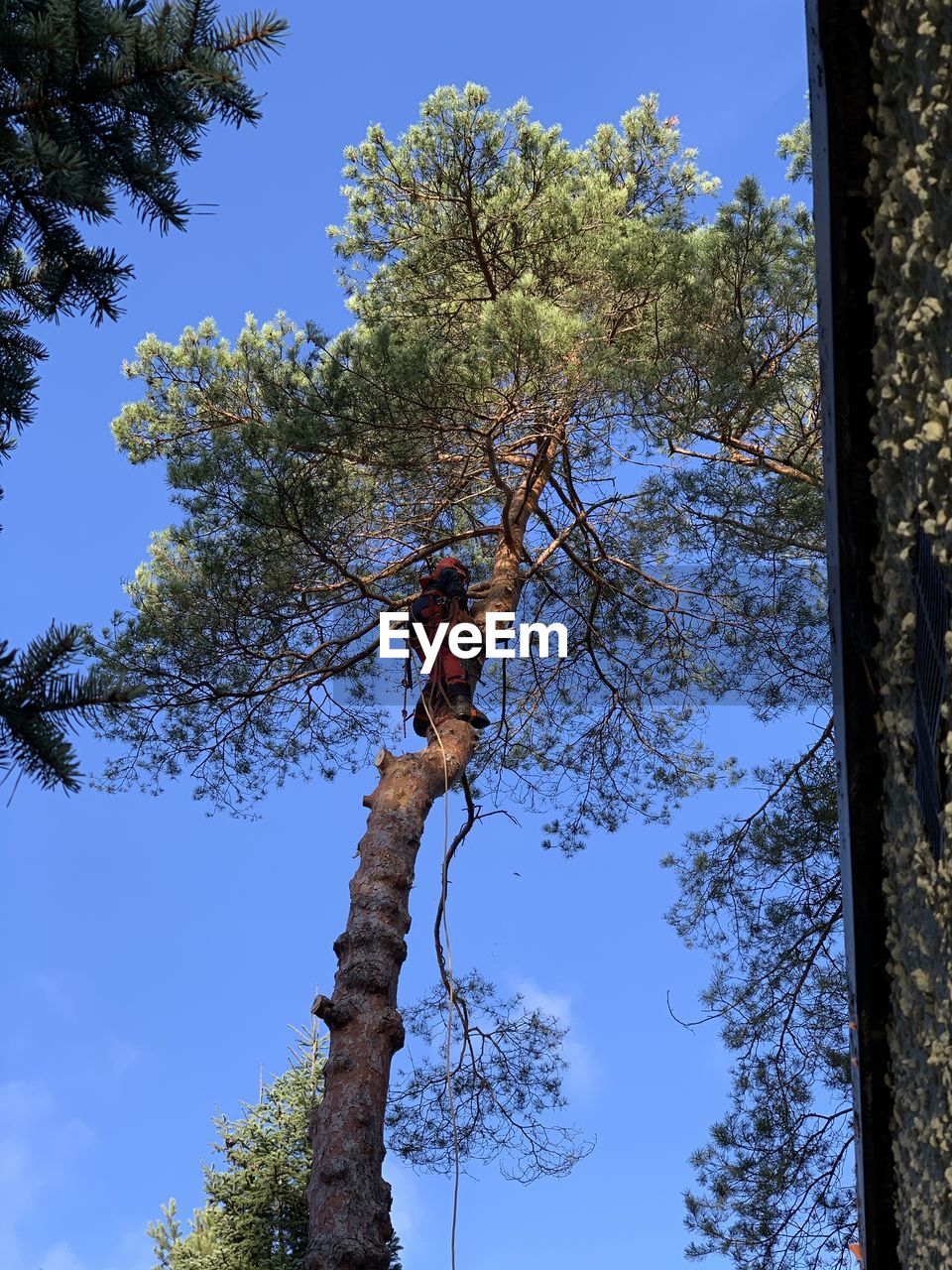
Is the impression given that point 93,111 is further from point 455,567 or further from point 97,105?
point 455,567

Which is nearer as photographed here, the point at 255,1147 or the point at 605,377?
the point at 255,1147

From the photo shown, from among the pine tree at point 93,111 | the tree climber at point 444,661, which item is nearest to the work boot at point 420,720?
the tree climber at point 444,661

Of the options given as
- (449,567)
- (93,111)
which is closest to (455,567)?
(449,567)

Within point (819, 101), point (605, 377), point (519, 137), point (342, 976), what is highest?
point (519, 137)

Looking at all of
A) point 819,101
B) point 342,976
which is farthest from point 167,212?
point 342,976

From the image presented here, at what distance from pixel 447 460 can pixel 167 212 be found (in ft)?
15.5

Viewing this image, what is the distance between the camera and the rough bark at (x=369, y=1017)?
4180 mm

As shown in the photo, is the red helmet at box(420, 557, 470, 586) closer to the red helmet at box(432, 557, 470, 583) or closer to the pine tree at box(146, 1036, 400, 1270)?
the red helmet at box(432, 557, 470, 583)

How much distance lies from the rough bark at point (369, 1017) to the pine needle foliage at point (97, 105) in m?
2.64

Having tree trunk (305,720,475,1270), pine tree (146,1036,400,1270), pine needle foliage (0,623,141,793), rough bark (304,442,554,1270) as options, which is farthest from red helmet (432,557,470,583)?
pine needle foliage (0,623,141,793)

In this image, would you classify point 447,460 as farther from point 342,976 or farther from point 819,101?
point 819,101

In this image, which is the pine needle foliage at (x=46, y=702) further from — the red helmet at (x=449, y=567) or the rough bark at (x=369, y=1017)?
the red helmet at (x=449, y=567)

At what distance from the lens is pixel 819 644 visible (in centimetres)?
849

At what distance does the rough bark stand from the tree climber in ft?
0.53
